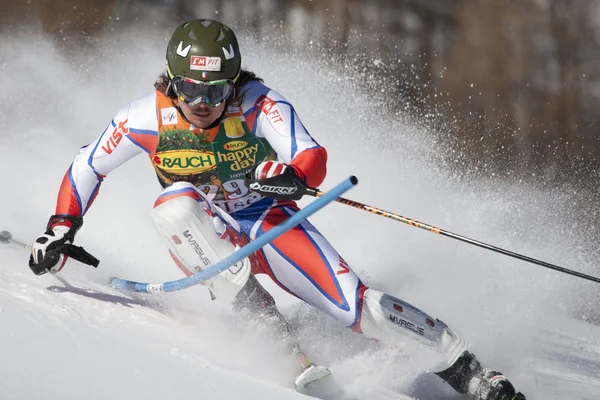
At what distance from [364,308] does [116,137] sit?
4.52 feet

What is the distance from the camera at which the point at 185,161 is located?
147 inches

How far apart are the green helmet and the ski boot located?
158 cm

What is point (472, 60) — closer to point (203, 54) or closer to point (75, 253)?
point (203, 54)

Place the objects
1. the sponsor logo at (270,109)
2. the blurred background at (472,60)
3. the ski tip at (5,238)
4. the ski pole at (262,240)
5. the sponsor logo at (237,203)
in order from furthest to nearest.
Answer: the blurred background at (472,60), the ski tip at (5,238), the sponsor logo at (237,203), the sponsor logo at (270,109), the ski pole at (262,240)

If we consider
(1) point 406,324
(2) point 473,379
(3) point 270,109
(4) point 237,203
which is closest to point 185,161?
(4) point 237,203

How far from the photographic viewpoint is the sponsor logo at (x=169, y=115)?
367 cm

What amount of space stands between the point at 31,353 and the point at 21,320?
0.33m

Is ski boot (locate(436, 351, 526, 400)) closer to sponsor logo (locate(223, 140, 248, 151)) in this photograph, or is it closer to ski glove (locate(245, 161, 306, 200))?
ski glove (locate(245, 161, 306, 200))

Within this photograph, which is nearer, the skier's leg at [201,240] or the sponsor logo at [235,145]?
the skier's leg at [201,240]

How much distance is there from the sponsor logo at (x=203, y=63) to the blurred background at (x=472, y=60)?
4.45 metres

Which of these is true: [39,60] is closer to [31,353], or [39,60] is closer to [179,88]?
[179,88]

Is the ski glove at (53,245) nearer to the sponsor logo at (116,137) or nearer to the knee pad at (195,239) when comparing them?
the sponsor logo at (116,137)

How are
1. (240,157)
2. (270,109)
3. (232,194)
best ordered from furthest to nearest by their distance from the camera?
1. (232,194)
2. (240,157)
3. (270,109)

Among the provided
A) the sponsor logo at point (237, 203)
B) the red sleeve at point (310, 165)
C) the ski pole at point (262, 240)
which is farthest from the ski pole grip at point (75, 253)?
the red sleeve at point (310, 165)
